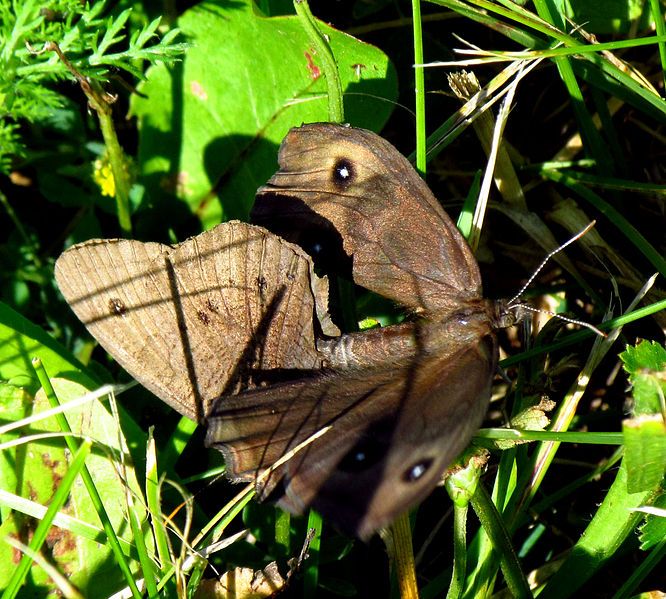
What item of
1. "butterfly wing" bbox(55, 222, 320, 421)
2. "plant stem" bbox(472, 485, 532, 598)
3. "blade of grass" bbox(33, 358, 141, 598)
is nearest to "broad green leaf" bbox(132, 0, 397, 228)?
"butterfly wing" bbox(55, 222, 320, 421)

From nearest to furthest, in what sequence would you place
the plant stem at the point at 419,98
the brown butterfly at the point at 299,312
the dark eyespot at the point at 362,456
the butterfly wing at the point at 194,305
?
the dark eyespot at the point at 362,456 → the brown butterfly at the point at 299,312 → the butterfly wing at the point at 194,305 → the plant stem at the point at 419,98

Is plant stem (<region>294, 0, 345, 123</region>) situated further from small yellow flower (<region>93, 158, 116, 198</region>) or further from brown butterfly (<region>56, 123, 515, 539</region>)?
small yellow flower (<region>93, 158, 116, 198</region>)

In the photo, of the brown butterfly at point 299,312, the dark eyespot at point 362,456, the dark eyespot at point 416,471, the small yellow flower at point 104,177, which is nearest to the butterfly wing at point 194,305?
the brown butterfly at point 299,312

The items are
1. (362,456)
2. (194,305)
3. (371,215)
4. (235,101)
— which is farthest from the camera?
(235,101)

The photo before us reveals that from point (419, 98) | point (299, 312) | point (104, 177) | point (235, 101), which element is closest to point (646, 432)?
point (299, 312)

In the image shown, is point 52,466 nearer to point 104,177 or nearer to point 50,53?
point 104,177

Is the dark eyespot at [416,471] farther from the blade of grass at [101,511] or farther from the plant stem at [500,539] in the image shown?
the blade of grass at [101,511]
